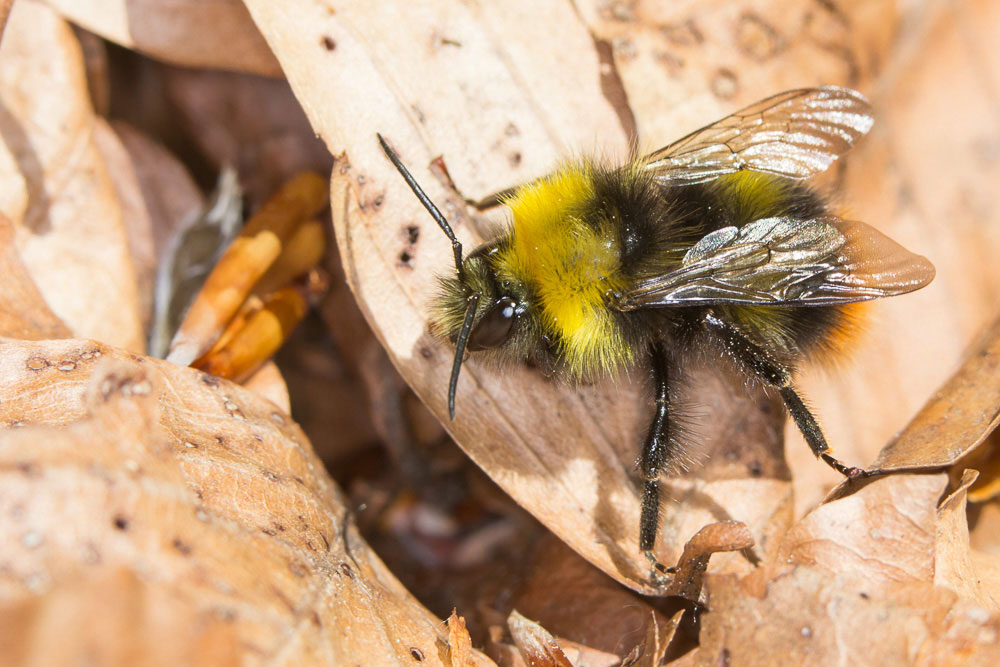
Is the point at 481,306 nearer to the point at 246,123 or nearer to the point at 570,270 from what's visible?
the point at 570,270

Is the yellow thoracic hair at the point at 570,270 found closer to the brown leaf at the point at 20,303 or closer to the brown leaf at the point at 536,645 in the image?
the brown leaf at the point at 536,645

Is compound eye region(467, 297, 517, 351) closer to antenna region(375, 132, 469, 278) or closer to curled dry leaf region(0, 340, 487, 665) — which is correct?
antenna region(375, 132, 469, 278)

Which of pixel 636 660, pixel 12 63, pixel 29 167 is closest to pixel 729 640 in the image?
pixel 636 660

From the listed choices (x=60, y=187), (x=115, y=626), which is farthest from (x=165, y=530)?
(x=60, y=187)

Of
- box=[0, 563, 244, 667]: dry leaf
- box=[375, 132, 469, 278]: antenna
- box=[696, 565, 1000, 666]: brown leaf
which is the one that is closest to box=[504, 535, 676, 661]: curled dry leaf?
box=[696, 565, 1000, 666]: brown leaf

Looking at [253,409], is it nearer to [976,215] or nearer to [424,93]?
[424,93]

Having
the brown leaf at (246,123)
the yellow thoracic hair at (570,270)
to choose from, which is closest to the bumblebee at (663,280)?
the yellow thoracic hair at (570,270)
